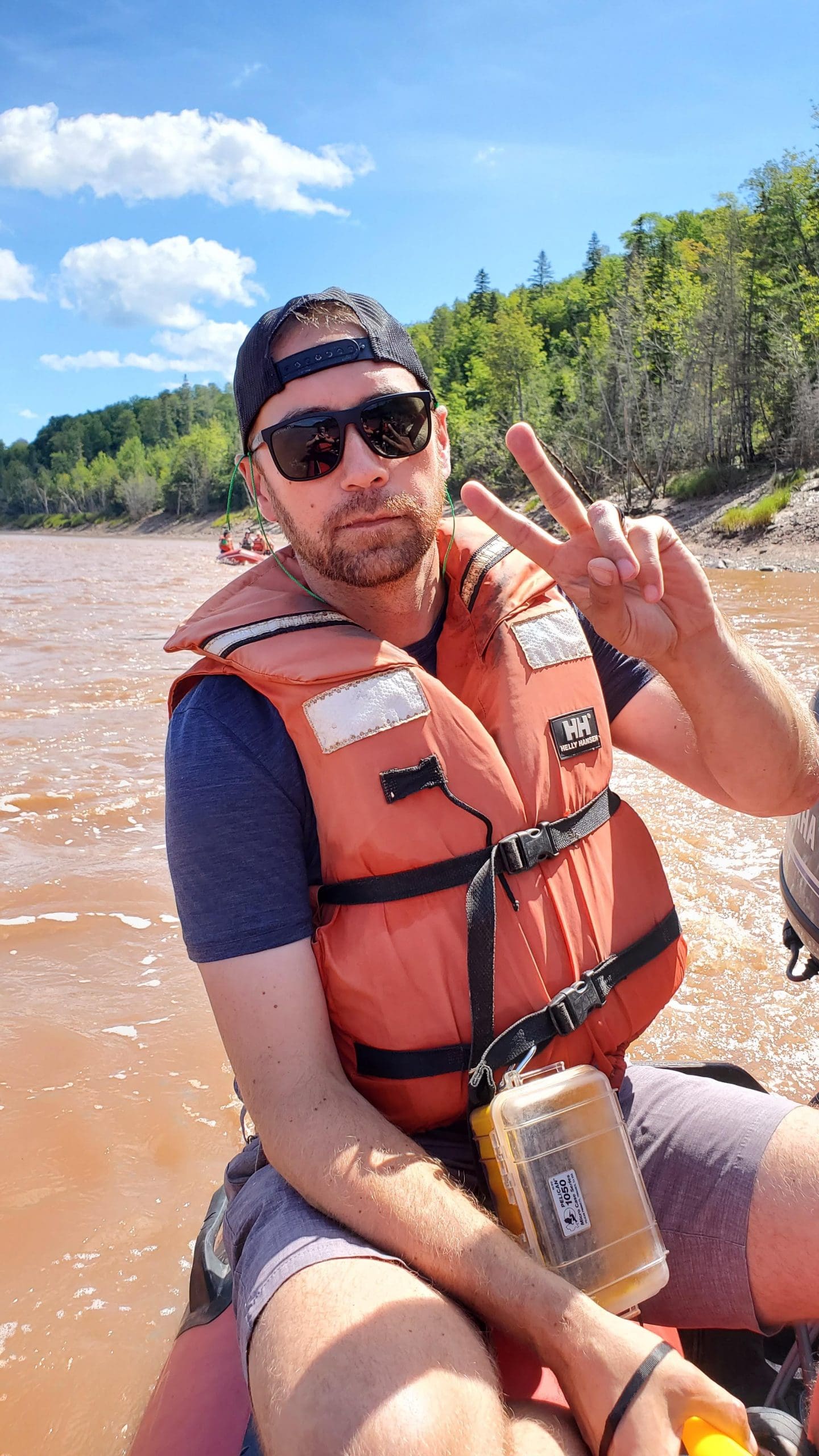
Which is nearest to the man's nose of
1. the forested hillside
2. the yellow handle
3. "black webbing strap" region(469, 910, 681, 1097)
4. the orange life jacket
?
the orange life jacket

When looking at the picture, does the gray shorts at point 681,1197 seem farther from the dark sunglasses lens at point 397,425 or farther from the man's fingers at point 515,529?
the dark sunglasses lens at point 397,425

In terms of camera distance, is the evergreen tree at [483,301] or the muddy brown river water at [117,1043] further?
the evergreen tree at [483,301]

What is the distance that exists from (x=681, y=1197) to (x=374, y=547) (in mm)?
1298

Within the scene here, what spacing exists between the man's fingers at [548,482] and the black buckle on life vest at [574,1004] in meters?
0.79

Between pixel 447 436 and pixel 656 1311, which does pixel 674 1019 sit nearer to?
pixel 656 1311

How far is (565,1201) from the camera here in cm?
140

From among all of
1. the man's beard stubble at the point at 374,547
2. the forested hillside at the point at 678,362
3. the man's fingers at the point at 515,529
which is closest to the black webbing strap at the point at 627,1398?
the man's fingers at the point at 515,529

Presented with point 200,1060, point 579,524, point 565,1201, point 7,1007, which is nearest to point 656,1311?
point 565,1201

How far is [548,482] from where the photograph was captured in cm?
164

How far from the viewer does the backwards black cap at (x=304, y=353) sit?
186 cm

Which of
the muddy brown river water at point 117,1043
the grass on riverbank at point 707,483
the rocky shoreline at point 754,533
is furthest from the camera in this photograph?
the grass on riverbank at point 707,483

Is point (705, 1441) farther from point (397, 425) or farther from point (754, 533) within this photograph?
point (754, 533)

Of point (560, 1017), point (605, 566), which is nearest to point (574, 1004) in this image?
point (560, 1017)

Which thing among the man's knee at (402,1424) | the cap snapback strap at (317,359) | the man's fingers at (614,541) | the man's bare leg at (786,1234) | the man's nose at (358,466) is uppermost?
the cap snapback strap at (317,359)
